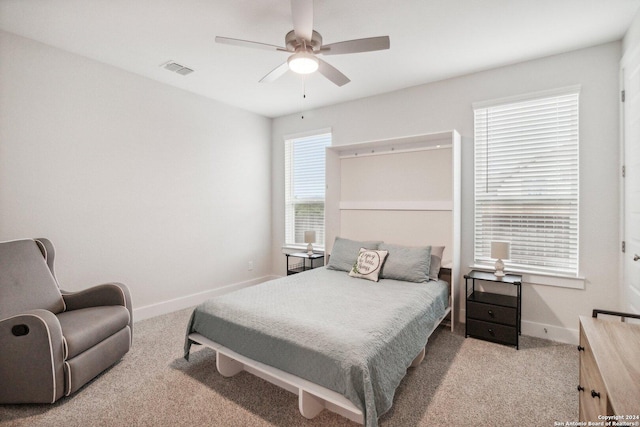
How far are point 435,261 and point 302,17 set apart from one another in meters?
2.58

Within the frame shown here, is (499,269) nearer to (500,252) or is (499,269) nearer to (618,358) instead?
(500,252)

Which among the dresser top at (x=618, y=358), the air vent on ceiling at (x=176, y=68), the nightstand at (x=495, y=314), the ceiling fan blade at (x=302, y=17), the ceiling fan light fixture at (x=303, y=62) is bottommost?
the nightstand at (x=495, y=314)

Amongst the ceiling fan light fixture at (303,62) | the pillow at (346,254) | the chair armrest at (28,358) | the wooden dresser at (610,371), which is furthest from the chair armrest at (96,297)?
the wooden dresser at (610,371)

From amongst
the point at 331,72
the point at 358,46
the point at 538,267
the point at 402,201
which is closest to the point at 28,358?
the point at 331,72

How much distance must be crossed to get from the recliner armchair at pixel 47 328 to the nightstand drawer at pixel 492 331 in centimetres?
314

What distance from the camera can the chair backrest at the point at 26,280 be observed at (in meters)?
2.30

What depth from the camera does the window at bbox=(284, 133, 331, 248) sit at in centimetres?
474

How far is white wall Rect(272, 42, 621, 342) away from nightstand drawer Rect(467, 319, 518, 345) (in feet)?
1.46

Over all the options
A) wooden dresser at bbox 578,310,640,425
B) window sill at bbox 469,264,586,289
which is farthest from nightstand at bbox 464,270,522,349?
wooden dresser at bbox 578,310,640,425

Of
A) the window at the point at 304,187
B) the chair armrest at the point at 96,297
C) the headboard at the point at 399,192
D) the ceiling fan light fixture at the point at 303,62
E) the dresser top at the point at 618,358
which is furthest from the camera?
the window at the point at 304,187

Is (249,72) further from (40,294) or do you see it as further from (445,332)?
(445,332)

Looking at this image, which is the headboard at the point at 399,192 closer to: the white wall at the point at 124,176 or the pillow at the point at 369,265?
the pillow at the point at 369,265

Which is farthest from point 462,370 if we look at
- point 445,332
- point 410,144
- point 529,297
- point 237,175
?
point 237,175

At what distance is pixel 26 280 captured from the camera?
2.45 metres
